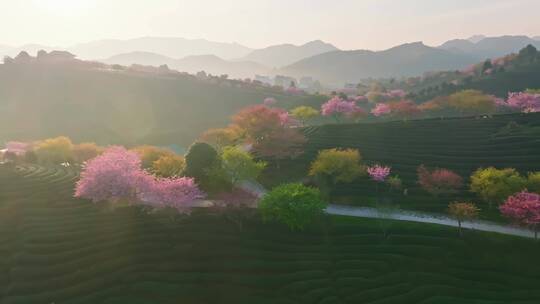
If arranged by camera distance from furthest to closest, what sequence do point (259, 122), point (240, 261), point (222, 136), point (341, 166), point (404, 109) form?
point (404, 109) < point (222, 136) < point (259, 122) < point (341, 166) < point (240, 261)

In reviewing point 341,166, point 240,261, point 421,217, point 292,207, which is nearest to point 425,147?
point 341,166

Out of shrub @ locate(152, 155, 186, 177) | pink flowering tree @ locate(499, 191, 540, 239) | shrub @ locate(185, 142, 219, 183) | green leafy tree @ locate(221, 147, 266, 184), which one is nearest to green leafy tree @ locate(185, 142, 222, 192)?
shrub @ locate(185, 142, 219, 183)

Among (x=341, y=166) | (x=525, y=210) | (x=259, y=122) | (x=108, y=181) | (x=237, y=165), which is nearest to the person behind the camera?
(x=525, y=210)

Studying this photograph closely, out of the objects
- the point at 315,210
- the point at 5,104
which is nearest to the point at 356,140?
the point at 315,210

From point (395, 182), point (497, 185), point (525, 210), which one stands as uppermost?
point (497, 185)

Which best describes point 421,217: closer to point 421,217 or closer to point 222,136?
point 421,217

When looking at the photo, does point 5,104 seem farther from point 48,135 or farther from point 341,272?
point 341,272
